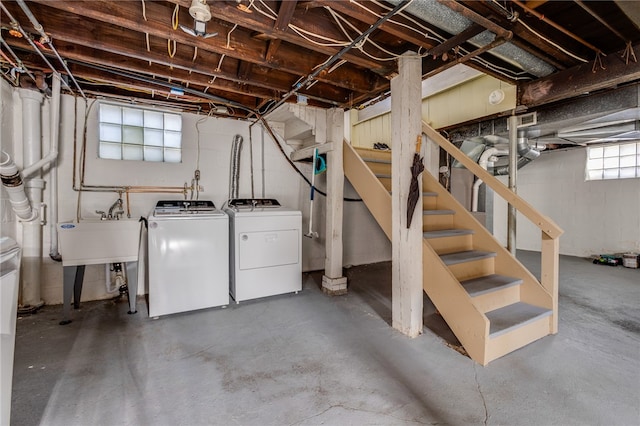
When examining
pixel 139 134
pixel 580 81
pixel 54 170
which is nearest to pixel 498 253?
pixel 580 81

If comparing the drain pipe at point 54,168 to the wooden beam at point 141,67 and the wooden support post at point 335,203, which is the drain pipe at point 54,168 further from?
the wooden support post at point 335,203

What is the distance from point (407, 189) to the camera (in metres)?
2.32

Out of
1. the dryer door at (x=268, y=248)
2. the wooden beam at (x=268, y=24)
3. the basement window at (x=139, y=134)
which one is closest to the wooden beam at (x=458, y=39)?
the wooden beam at (x=268, y=24)

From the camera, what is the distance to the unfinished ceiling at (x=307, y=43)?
177cm

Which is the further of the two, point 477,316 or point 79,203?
point 79,203

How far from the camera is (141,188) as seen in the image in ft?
10.7

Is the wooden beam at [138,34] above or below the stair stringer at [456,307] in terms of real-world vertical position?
above

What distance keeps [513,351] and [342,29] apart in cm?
266

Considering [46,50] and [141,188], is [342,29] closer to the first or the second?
[46,50]

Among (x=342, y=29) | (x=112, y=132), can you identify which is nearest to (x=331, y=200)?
(x=342, y=29)

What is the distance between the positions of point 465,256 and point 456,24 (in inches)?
74.5

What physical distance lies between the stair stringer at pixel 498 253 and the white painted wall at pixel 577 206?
3771 mm

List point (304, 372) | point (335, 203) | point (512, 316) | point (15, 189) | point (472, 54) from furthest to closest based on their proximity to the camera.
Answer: point (335, 203) → point (15, 189) → point (512, 316) → point (472, 54) → point (304, 372)

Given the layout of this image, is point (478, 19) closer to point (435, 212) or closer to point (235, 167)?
point (435, 212)
